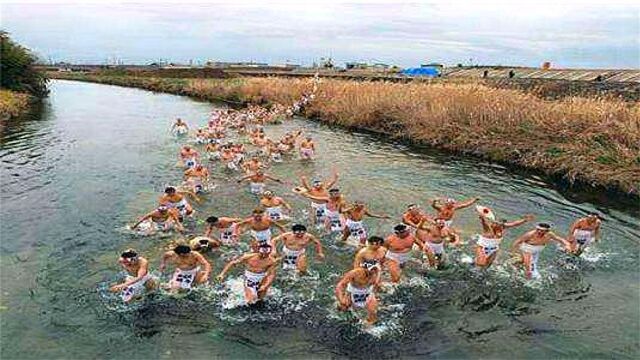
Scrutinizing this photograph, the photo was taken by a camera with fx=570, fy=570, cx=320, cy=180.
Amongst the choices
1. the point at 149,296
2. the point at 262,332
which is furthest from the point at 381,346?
the point at 149,296

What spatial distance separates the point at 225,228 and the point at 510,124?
70.3 ft

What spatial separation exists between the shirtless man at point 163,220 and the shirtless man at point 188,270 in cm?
420

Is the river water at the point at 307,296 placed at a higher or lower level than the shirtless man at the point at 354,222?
lower

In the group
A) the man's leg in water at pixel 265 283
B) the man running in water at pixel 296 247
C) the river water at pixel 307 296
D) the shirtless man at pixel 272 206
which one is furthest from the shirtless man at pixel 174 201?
the man's leg in water at pixel 265 283

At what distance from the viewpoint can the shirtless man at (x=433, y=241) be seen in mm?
16031

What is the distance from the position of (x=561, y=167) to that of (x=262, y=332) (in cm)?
2053

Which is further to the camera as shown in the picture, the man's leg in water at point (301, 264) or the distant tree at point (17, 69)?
the distant tree at point (17, 69)

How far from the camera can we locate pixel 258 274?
1373 cm

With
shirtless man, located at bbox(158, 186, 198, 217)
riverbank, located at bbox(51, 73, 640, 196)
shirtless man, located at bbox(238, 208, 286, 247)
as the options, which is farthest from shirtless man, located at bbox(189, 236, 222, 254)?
riverbank, located at bbox(51, 73, 640, 196)

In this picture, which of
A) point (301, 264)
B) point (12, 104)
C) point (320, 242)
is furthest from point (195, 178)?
point (12, 104)

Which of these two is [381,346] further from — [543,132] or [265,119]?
[265,119]

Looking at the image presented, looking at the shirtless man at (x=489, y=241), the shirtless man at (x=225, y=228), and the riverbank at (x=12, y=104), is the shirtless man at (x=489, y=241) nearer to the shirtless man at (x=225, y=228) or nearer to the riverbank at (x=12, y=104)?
the shirtless man at (x=225, y=228)

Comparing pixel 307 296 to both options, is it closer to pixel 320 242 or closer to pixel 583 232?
pixel 320 242

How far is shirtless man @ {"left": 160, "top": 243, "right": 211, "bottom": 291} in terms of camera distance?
551 inches
